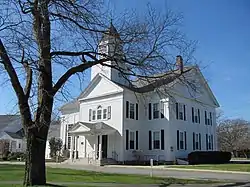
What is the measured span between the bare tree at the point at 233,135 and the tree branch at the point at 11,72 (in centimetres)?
5948

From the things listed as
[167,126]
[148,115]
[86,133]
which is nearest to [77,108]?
[86,133]

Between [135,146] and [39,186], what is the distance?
23.8m

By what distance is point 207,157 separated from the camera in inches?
1372

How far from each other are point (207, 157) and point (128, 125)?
9260mm

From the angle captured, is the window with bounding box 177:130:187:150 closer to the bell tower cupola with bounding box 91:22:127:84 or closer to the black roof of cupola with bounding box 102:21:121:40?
the bell tower cupola with bounding box 91:22:127:84

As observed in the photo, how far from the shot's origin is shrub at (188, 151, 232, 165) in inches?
1314

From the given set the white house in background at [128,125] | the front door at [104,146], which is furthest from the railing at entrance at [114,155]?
the front door at [104,146]

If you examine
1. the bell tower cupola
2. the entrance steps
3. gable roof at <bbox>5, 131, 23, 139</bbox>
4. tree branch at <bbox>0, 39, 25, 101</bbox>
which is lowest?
the entrance steps

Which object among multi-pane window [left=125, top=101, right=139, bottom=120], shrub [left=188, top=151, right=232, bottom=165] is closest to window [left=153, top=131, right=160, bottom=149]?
multi-pane window [left=125, top=101, right=139, bottom=120]

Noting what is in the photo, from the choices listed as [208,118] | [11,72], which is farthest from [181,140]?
[11,72]

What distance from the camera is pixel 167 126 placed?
111 ft

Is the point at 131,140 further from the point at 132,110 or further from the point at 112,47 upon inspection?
the point at 112,47

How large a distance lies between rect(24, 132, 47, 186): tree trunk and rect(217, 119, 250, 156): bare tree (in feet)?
193

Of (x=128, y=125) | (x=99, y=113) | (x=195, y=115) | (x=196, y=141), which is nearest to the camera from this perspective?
(x=128, y=125)
